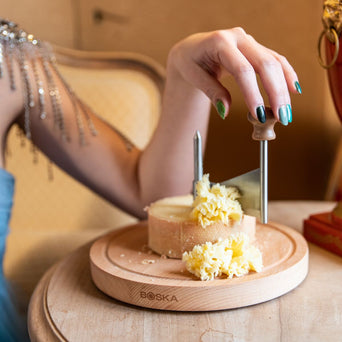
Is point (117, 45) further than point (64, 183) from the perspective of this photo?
Yes

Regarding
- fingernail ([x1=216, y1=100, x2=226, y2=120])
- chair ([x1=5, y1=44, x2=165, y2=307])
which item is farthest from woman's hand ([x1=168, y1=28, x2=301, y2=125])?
chair ([x1=5, y1=44, x2=165, y2=307])

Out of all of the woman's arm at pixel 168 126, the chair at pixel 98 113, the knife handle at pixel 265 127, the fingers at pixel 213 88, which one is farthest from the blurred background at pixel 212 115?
the knife handle at pixel 265 127

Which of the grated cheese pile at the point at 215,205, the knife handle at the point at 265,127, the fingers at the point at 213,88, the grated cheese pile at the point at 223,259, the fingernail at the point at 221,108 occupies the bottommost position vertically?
the grated cheese pile at the point at 223,259

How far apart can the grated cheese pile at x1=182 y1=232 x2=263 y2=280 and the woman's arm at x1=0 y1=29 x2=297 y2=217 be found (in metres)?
0.15

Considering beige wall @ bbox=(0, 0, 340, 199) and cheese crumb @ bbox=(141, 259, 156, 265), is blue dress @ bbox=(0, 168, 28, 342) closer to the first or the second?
cheese crumb @ bbox=(141, 259, 156, 265)

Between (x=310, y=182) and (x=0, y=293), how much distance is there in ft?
3.83

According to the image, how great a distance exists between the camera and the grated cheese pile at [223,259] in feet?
1.52

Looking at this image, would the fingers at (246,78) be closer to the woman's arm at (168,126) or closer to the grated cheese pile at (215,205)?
the woman's arm at (168,126)

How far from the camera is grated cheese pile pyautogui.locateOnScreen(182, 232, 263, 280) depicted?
462 millimetres

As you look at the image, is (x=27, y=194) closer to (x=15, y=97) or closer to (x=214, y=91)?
(x=15, y=97)

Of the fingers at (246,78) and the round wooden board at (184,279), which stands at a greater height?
the fingers at (246,78)

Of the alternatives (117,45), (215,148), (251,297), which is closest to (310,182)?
(215,148)

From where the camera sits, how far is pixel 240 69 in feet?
1.57

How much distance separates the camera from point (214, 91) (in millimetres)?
539
